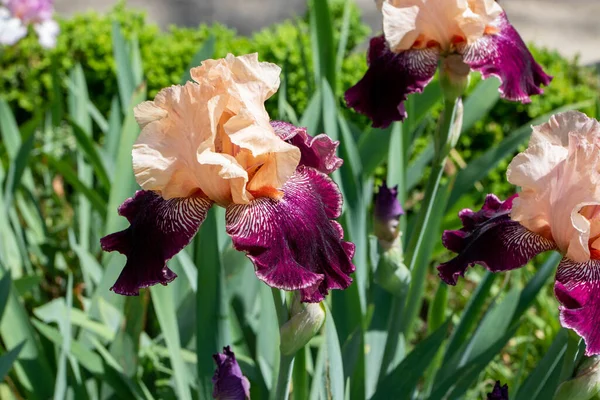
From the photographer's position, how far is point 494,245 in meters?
1.10

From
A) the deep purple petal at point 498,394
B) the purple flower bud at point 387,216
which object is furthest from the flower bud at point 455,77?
the deep purple petal at point 498,394

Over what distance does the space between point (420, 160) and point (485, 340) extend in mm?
677

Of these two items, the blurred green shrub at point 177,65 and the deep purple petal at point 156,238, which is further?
the blurred green shrub at point 177,65

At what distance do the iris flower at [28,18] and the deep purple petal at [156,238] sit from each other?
2.24 meters

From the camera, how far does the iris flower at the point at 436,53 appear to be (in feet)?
4.39

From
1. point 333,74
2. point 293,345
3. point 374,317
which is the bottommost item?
point 374,317

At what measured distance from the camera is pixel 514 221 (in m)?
1.14

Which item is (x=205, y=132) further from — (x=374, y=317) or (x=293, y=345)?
(x=374, y=317)

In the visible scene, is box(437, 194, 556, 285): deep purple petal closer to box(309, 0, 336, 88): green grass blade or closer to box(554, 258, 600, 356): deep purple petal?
box(554, 258, 600, 356): deep purple petal

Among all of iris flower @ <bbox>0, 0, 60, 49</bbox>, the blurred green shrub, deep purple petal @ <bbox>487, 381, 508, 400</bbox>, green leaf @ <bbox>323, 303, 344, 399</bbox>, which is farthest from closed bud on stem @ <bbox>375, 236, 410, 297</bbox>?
A: iris flower @ <bbox>0, 0, 60, 49</bbox>

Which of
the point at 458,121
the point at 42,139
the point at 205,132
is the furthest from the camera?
the point at 42,139

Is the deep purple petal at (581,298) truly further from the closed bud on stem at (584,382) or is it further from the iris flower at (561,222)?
the closed bud on stem at (584,382)

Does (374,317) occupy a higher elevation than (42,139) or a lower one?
higher

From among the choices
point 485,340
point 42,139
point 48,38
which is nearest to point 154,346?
point 485,340
